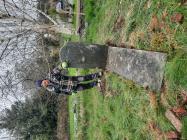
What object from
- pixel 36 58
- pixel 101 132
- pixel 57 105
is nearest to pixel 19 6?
pixel 36 58

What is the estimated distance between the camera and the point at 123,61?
10.9 metres

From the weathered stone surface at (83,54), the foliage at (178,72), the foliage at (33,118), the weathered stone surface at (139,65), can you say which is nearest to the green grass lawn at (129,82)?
the foliage at (178,72)

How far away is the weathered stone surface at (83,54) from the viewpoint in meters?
12.1

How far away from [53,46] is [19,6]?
6102 mm

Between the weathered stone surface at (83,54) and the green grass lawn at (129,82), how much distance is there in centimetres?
53

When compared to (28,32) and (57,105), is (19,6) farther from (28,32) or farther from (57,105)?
(57,105)

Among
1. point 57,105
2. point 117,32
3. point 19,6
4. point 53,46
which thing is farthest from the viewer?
point 53,46

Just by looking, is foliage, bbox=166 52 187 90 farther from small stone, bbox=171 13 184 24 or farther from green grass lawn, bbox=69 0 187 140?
small stone, bbox=171 13 184 24

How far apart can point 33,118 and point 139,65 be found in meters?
15.0

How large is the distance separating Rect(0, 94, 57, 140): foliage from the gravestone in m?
10.6

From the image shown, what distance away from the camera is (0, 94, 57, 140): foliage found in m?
23.1

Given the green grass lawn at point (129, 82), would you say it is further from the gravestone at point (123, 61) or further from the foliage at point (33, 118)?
the foliage at point (33, 118)

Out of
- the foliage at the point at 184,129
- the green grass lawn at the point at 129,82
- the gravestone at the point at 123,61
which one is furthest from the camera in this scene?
the gravestone at the point at 123,61

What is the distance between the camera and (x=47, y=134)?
2383 cm
